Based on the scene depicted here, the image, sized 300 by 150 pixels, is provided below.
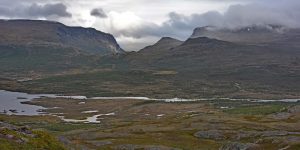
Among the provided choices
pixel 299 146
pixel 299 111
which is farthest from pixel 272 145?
pixel 299 111

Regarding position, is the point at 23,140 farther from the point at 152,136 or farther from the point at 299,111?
the point at 299,111

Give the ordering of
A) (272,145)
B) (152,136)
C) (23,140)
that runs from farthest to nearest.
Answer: (152,136) → (272,145) → (23,140)

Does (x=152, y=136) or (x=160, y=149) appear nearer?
(x=160, y=149)

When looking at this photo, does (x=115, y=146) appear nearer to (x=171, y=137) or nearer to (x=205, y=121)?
(x=171, y=137)

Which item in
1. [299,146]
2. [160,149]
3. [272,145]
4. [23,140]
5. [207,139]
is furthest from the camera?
[207,139]

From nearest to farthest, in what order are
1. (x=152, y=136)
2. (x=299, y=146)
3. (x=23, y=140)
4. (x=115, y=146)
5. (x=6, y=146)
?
(x=6, y=146) < (x=23, y=140) < (x=299, y=146) < (x=115, y=146) < (x=152, y=136)

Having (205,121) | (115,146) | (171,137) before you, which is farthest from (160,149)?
(205,121)

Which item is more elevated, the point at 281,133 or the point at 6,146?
the point at 6,146

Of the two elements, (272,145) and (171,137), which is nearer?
(272,145)

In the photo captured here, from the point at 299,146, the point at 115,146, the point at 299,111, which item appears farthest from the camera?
the point at 299,111
